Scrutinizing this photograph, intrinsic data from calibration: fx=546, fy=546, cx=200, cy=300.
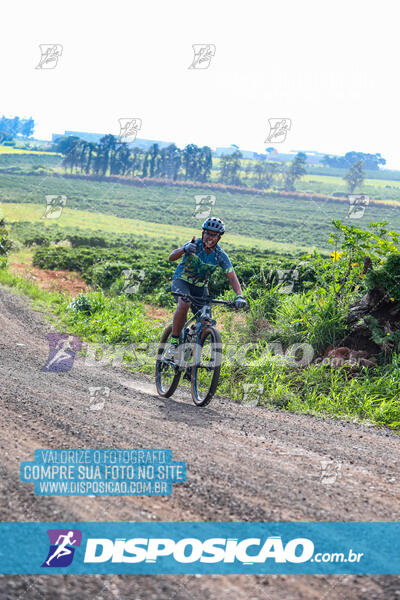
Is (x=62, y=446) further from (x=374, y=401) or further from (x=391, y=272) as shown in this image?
(x=391, y=272)

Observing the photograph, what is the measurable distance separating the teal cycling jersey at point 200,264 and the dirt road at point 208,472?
1.72m

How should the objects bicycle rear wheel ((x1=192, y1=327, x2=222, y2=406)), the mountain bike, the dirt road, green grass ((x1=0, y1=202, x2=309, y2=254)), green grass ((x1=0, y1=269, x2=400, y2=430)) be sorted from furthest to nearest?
1. green grass ((x1=0, y1=202, x2=309, y2=254))
2. green grass ((x1=0, y1=269, x2=400, y2=430))
3. the mountain bike
4. bicycle rear wheel ((x1=192, y1=327, x2=222, y2=406))
5. the dirt road

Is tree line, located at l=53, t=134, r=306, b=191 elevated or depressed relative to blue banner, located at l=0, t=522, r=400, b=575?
elevated

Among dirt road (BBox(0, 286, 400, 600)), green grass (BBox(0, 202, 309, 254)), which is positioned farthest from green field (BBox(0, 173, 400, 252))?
dirt road (BBox(0, 286, 400, 600))

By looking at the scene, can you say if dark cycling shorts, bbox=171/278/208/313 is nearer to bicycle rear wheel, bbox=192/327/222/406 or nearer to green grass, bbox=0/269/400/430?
bicycle rear wheel, bbox=192/327/222/406

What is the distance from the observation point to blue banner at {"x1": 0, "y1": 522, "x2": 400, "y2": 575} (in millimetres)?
3023

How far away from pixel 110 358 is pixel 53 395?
150 inches

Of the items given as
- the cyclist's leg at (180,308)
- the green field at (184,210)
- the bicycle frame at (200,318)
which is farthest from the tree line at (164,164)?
the bicycle frame at (200,318)

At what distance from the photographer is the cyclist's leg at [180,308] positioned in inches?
290

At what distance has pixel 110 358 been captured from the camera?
10.7m

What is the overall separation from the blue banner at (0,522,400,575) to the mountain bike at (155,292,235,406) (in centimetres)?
335

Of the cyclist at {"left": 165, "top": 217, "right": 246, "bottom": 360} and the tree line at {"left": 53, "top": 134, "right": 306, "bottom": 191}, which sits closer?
the cyclist at {"left": 165, "top": 217, "right": 246, "bottom": 360}

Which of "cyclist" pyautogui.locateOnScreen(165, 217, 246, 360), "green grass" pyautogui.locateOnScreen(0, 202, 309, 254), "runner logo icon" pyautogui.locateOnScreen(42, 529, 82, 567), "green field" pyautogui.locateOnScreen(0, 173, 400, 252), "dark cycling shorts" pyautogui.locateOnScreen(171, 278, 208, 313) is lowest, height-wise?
"runner logo icon" pyautogui.locateOnScreen(42, 529, 82, 567)

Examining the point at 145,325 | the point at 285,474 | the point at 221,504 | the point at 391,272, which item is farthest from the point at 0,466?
the point at 145,325
